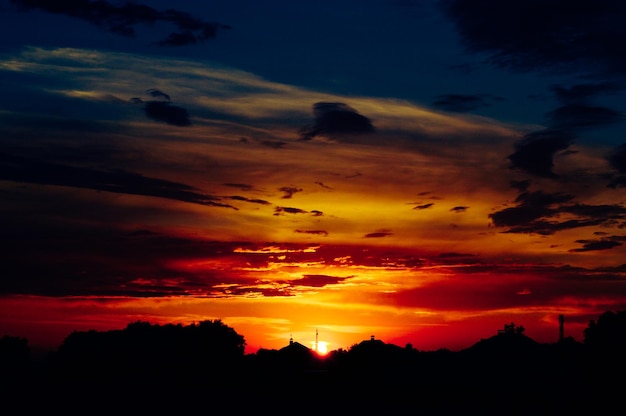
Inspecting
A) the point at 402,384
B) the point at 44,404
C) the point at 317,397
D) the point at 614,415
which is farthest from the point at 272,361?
the point at 614,415

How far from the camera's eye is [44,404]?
5528 centimetres

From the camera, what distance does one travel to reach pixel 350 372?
75.1m

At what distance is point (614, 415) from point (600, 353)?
34476 millimetres

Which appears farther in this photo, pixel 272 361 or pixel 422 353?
pixel 422 353

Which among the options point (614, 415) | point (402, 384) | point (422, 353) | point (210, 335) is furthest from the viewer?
point (210, 335)

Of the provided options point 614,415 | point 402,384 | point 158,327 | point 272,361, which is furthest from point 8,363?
point 614,415

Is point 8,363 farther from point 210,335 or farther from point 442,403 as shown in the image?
point 442,403

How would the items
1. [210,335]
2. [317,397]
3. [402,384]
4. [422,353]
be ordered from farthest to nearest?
[210,335]
[422,353]
[402,384]
[317,397]

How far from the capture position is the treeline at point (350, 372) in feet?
205

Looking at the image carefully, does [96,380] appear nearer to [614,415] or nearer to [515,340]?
[614,415]

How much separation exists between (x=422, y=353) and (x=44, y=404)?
213ft

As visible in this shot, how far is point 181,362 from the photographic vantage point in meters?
99.1

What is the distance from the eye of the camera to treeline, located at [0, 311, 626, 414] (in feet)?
205

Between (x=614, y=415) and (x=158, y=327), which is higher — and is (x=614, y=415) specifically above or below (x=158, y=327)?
below
